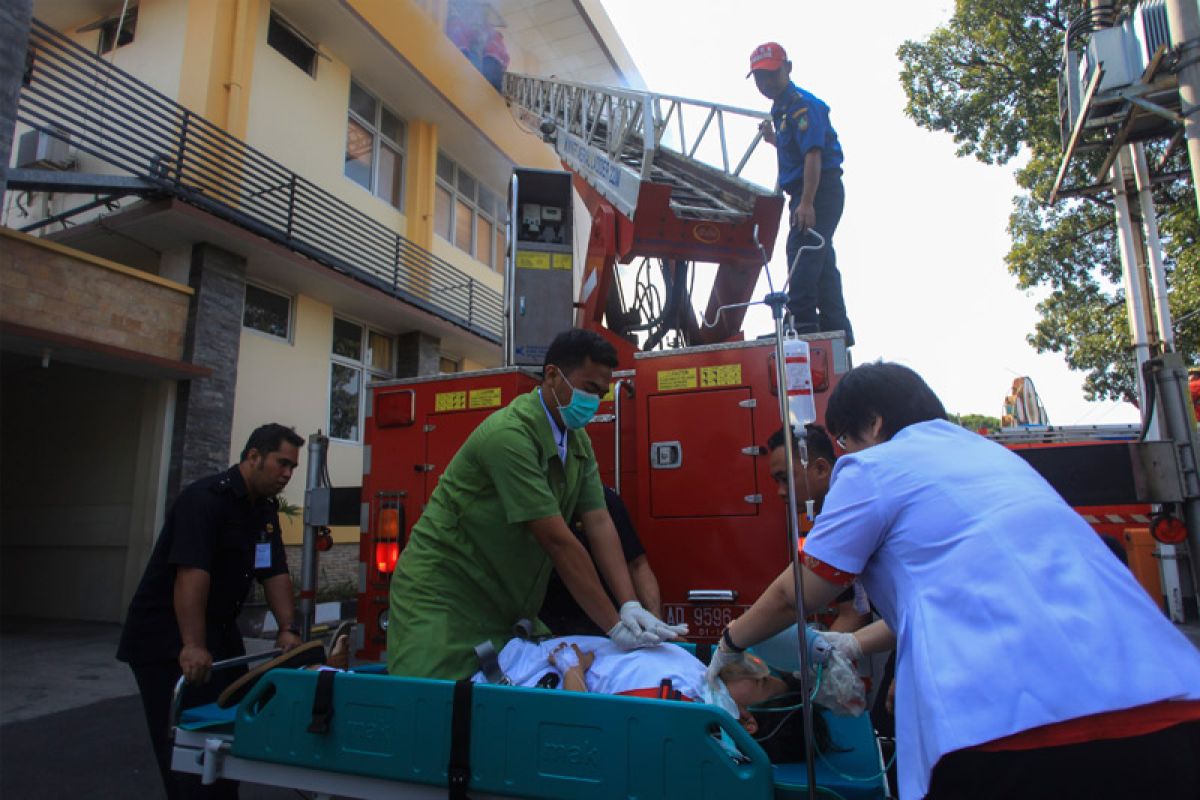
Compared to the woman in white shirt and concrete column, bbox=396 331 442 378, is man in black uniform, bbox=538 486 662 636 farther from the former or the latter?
concrete column, bbox=396 331 442 378

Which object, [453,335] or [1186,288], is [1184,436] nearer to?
[1186,288]

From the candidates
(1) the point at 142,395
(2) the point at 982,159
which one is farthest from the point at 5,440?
(2) the point at 982,159

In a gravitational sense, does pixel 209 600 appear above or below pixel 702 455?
below

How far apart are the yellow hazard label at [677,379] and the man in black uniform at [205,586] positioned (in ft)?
6.48

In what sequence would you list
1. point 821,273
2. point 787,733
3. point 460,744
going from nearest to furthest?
point 460,744
point 787,733
point 821,273

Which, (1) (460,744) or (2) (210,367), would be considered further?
(2) (210,367)

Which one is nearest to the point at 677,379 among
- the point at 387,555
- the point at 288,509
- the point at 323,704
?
the point at 387,555

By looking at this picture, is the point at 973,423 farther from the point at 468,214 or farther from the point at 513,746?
the point at 513,746

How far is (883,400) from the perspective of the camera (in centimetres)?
179

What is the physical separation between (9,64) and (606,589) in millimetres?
6680

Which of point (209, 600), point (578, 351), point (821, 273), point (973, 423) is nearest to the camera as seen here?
point (578, 351)

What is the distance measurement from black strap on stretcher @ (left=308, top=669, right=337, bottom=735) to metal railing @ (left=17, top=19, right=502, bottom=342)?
811 cm

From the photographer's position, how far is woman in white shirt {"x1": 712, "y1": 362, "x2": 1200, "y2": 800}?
125cm

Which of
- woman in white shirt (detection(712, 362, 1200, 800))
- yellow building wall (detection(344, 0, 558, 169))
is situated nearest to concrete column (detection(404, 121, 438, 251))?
yellow building wall (detection(344, 0, 558, 169))
